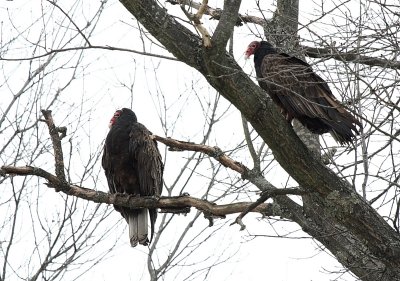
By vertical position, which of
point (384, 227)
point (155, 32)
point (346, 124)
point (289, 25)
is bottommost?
point (384, 227)

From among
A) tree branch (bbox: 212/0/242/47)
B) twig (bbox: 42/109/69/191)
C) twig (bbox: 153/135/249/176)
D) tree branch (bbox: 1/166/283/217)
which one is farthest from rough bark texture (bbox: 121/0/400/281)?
twig (bbox: 42/109/69/191)

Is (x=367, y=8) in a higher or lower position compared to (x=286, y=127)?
higher

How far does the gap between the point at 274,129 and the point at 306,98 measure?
1.71 ft

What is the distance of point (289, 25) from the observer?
14.9ft

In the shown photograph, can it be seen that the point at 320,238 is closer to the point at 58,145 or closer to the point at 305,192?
the point at 305,192

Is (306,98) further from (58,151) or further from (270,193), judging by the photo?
(58,151)

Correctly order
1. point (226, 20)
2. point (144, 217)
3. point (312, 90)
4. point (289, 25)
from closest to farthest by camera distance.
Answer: point (226, 20), point (312, 90), point (289, 25), point (144, 217)

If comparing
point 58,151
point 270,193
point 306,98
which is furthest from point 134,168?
point 270,193

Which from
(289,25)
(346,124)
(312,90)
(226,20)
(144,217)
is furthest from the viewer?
(144,217)

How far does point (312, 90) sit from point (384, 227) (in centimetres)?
93

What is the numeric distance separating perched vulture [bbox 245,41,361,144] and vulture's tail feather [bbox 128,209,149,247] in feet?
5.46

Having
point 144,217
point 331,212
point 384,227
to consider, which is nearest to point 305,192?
point 331,212

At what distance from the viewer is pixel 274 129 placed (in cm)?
336

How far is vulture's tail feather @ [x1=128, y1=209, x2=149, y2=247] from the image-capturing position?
17.4 feet
